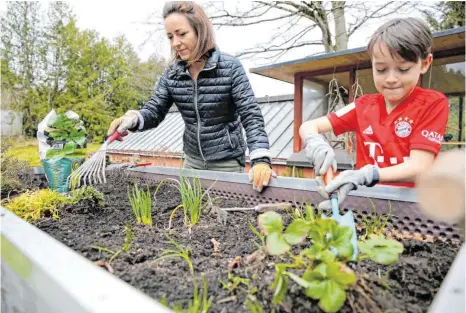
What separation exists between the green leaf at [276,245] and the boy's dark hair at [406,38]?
799 mm

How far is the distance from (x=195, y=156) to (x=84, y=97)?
504 centimetres

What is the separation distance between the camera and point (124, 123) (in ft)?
5.36

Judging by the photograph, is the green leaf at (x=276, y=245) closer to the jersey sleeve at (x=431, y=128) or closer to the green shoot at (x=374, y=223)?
the green shoot at (x=374, y=223)

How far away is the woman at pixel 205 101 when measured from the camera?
1.61 meters

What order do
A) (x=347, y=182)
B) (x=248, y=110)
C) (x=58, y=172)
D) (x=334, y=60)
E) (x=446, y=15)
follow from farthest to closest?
(x=446, y=15) → (x=334, y=60) → (x=248, y=110) → (x=58, y=172) → (x=347, y=182)

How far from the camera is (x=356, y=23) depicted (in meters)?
7.36

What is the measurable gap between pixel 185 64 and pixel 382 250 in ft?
4.77

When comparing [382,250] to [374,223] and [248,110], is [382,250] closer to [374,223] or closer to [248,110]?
[374,223]

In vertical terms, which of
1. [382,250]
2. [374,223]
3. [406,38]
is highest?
[406,38]

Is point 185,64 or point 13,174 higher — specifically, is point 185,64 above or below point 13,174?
above

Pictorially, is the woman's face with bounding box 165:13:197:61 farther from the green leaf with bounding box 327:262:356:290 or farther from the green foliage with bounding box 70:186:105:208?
the green leaf with bounding box 327:262:356:290

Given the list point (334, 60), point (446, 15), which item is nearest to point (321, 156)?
point (334, 60)

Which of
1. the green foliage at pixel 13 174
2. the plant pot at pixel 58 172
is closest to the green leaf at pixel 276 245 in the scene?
the plant pot at pixel 58 172

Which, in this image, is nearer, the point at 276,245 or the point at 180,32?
the point at 276,245
